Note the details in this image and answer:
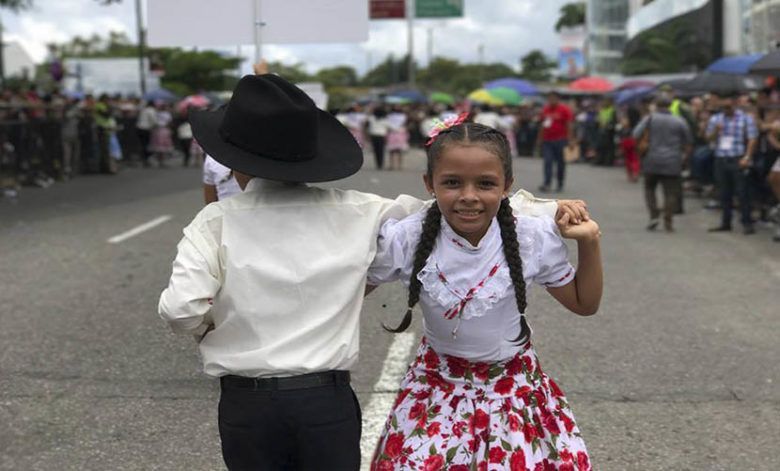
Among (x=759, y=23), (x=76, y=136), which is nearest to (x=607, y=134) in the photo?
(x=759, y=23)

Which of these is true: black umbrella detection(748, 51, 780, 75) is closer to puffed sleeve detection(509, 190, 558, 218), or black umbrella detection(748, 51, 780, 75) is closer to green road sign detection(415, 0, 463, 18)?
puffed sleeve detection(509, 190, 558, 218)

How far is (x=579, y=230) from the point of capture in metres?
2.74

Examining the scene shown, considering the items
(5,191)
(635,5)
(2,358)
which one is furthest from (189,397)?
(635,5)

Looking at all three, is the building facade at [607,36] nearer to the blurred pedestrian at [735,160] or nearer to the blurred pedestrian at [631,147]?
the blurred pedestrian at [631,147]

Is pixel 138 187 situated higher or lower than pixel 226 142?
lower

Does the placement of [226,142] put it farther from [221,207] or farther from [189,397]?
[189,397]

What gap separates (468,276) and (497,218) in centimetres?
19

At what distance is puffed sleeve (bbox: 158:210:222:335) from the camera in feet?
8.04

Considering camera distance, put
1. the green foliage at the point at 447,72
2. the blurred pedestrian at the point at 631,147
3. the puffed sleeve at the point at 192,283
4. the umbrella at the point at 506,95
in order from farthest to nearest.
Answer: the green foliage at the point at 447,72
the umbrella at the point at 506,95
the blurred pedestrian at the point at 631,147
the puffed sleeve at the point at 192,283

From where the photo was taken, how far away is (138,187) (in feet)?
60.5

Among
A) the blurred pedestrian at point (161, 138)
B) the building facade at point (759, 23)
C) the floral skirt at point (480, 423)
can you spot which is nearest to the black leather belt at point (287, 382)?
the floral skirt at point (480, 423)

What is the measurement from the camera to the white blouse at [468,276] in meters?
2.76

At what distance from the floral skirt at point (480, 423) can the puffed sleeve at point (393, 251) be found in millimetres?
302

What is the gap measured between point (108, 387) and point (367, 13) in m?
2.59
